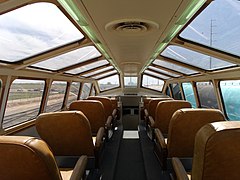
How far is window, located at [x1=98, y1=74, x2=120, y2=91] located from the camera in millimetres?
12098

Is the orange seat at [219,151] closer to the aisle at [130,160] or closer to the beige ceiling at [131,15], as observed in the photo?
the beige ceiling at [131,15]

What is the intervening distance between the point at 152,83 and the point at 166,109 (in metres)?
8.47

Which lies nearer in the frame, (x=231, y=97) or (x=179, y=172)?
(x=179, y=172)

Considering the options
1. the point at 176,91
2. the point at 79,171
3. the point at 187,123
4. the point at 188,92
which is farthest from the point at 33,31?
the point at 176,91

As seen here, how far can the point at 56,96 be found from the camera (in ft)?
23.8

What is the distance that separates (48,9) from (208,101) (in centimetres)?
565

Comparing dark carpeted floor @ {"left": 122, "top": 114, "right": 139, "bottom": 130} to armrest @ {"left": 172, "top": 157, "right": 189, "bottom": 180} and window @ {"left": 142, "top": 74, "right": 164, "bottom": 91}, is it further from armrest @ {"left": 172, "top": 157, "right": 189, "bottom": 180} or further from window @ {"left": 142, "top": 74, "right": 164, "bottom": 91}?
armrest @ {"left": 172, "top": 157, "right": 189, "bottom": 180}

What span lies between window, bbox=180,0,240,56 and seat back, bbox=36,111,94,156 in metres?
2.10

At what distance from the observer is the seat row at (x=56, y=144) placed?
1.32 metres

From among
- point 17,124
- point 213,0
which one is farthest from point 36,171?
point 17,124

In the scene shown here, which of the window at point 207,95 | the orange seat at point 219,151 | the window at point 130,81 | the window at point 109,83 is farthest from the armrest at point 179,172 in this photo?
the window at point 109,83

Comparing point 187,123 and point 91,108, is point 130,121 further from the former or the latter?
point 187,123

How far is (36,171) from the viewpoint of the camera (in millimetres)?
1399

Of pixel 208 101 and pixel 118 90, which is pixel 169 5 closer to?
pixel 208 101
